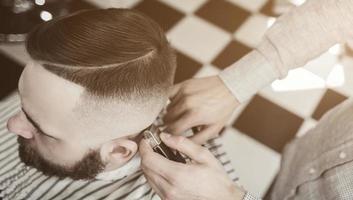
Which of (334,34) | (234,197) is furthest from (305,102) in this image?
(234,197)

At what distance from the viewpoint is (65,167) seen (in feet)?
3.73

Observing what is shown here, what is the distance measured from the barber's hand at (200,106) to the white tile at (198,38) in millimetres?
1105

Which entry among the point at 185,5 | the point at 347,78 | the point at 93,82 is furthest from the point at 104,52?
the point at 347,78

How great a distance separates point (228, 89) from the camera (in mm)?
1314

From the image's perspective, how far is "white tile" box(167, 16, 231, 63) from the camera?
95.3 inches

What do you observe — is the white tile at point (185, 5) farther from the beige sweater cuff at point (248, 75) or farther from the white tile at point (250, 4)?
the beige sweater cuff at point (248, 75)

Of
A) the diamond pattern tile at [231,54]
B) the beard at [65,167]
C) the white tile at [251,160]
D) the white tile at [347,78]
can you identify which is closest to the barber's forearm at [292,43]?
the beard at [65,167]

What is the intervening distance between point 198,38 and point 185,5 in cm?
25

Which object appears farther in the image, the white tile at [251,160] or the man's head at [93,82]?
the white tile at [251,160]

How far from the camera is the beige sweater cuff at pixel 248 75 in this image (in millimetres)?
1312

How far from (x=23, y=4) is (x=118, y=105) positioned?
1.50 meters

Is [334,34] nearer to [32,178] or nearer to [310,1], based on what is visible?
[310,1]

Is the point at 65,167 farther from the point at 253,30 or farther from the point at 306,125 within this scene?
the point at 253,30

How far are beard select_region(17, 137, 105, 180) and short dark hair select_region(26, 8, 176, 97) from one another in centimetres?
22
